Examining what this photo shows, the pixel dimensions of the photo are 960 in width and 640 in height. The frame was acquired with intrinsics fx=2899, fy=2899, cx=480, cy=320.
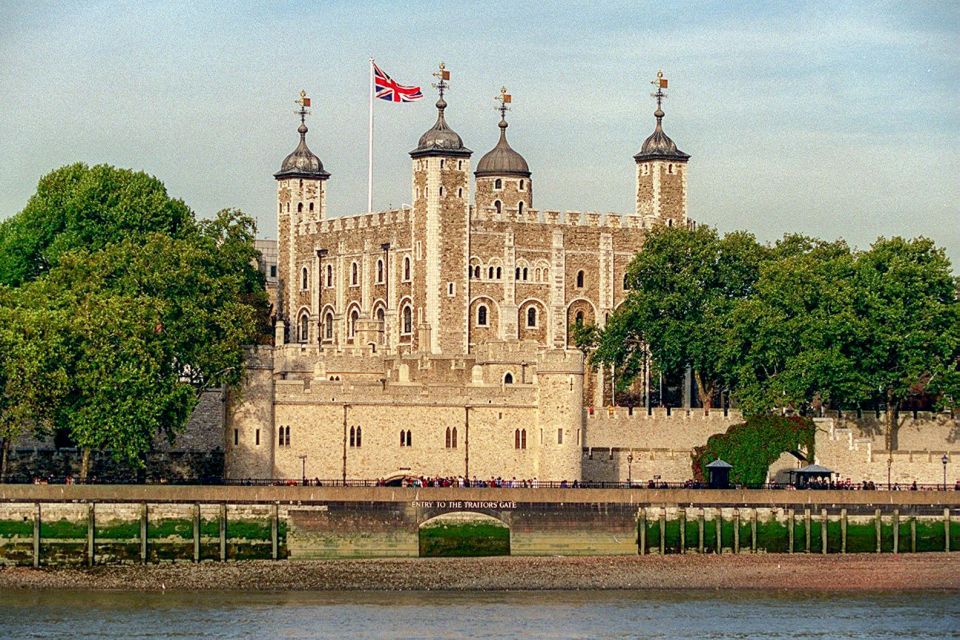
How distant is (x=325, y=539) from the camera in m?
88.9

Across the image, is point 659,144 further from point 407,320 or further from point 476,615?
point 476,615

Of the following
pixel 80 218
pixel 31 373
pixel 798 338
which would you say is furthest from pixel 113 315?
pixel 798 338

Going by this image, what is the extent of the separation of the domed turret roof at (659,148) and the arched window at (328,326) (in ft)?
50.7

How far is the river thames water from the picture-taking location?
7788cm

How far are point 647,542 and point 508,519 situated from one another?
14.9ft

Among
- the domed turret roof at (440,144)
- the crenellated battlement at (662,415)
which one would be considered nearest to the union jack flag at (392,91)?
the domed turret roof at (440,144)

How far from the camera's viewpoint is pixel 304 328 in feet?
433

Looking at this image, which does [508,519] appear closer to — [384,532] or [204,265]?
[384,532]

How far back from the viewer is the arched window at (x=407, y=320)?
406ft

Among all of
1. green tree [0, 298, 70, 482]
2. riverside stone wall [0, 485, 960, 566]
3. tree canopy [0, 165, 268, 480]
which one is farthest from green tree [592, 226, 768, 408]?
green tree [0, 298, 70, 482]

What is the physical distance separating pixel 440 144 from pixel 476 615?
43616 millimetres

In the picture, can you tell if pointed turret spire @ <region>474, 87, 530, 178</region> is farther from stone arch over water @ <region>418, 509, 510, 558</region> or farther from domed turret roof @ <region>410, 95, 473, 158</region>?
stone arch over water @ <region>418, 509, 510, 558</region>

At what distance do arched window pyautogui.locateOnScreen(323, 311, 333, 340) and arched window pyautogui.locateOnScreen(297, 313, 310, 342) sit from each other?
1.40 meters

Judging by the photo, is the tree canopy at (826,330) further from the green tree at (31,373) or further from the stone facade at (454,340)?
the green tree at (31,373)
